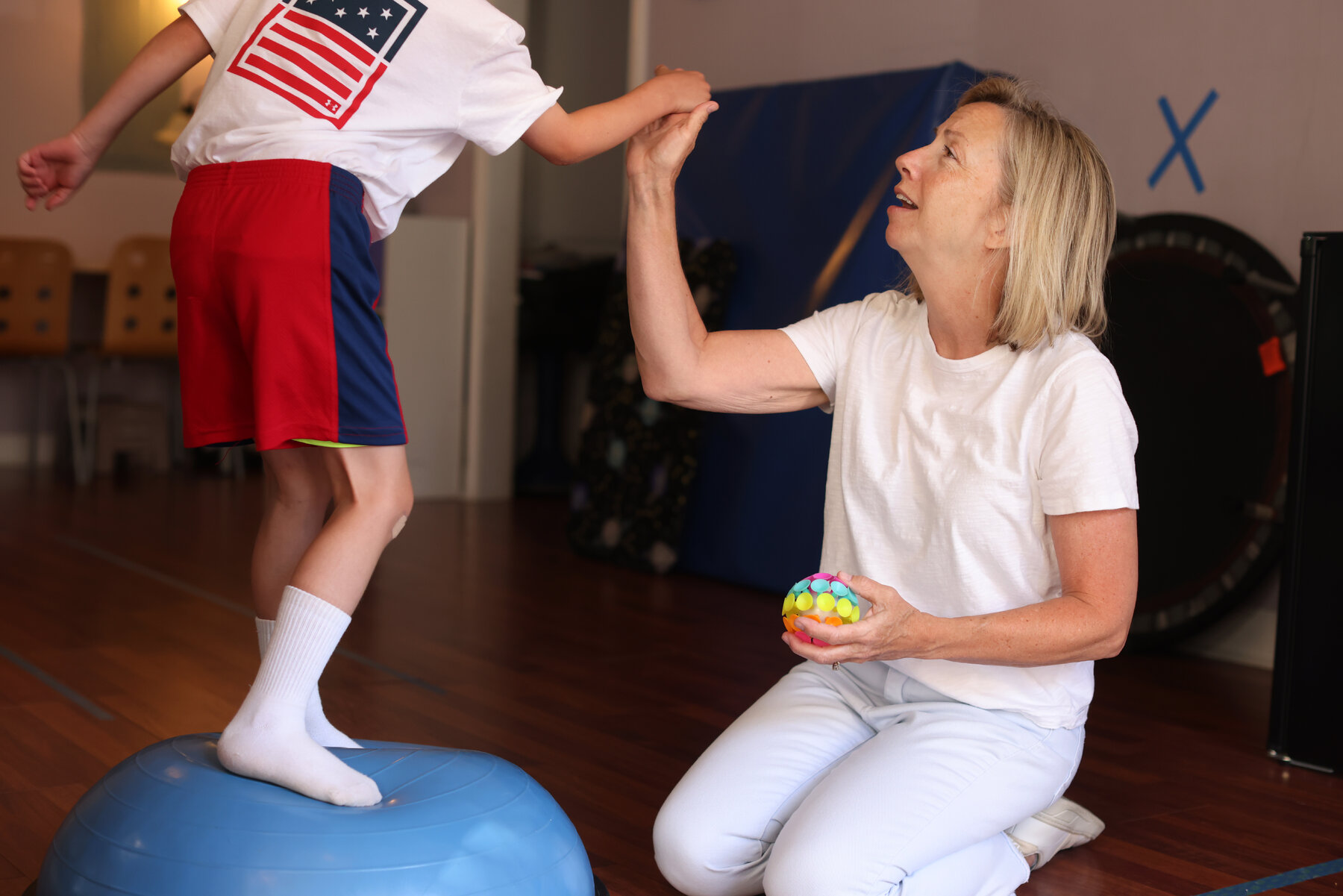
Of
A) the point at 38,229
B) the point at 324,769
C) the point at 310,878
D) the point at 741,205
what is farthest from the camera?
the point at 38,229

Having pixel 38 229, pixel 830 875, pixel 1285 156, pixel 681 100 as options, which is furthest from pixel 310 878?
pixel 38 229

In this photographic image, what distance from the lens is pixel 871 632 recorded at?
1428 millimetres

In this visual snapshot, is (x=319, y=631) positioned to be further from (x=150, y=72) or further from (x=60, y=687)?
(x=60, y=687)

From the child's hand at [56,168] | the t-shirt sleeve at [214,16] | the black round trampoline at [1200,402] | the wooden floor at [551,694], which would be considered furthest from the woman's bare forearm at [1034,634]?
the black round trampoline at [1200,402]

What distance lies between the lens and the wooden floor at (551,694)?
203cm

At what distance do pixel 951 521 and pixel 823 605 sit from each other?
13.8 inches

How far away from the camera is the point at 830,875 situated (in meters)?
1.52

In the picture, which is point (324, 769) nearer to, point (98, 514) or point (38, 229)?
point (98, 514)

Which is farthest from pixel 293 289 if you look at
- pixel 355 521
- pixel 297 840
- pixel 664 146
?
pixel 297 840

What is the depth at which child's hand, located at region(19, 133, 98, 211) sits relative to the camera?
1.88m

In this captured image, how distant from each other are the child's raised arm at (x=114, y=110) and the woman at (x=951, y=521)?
0.65 m

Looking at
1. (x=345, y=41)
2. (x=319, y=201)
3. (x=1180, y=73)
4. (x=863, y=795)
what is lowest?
(x=863, y=795)

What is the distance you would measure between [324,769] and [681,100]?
3.30ft

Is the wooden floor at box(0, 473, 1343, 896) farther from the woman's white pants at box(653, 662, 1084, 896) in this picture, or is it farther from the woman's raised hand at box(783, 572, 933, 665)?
the woman's raised hand at box(783, 572, 933, 665)
